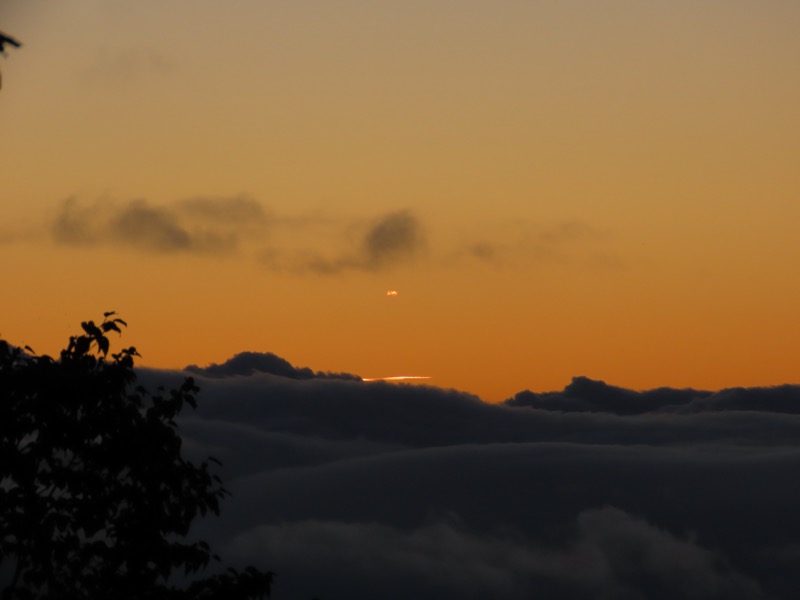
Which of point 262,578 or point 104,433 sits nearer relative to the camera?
point 262,578

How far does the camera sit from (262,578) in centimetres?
4300

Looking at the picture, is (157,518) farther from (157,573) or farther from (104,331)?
(104,331)

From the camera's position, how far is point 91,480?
150 feet

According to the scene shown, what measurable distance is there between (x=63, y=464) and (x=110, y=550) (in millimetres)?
3969

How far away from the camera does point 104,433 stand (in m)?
45.8

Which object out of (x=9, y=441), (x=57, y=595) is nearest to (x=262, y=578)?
(x=57, y=595)

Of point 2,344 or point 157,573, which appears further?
point 2,344

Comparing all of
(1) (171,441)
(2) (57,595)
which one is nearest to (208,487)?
(1) (171,441)

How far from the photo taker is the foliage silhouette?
44.2 metres

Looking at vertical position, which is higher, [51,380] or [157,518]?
[51,380]

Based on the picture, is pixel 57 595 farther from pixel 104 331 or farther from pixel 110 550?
pixel 104 331

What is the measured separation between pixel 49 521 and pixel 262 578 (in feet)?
21.7

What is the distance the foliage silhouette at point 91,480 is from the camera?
44.2 meters

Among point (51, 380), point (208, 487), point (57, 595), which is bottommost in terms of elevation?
point (57, 595)
